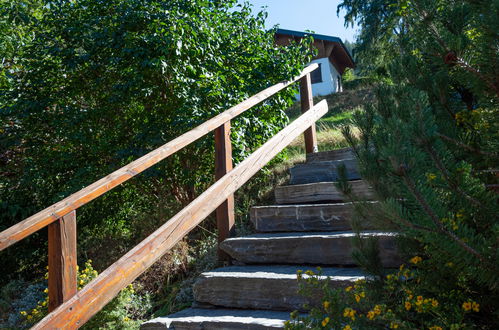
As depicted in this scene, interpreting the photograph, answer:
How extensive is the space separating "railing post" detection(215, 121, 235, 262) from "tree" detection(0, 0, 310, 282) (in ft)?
1.65

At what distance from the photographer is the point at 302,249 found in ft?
10.5

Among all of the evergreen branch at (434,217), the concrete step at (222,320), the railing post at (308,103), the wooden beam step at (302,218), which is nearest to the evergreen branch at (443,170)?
the evergreen branch at (434,217)

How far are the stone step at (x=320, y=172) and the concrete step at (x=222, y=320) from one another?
1.78m

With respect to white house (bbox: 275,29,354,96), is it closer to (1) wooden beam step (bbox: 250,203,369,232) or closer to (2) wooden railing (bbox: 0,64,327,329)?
(1) wooden beam step (bbox: 250,203,369,232)

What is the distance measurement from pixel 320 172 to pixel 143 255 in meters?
2.24

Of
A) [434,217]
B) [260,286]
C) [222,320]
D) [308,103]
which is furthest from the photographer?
[308,103]

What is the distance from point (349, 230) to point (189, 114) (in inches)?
70.7

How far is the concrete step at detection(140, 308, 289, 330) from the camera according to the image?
261 centimetres

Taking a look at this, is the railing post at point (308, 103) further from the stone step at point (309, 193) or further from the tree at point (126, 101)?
the stone step at point (309, 193)

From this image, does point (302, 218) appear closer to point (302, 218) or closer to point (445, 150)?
point (302, 218)

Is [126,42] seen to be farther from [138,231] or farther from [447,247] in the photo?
[447,247]

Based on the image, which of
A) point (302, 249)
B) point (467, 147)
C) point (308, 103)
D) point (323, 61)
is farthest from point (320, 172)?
Answer: point (323, 61)

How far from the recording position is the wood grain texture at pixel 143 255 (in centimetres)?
219

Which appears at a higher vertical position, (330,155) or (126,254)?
(330,155)
